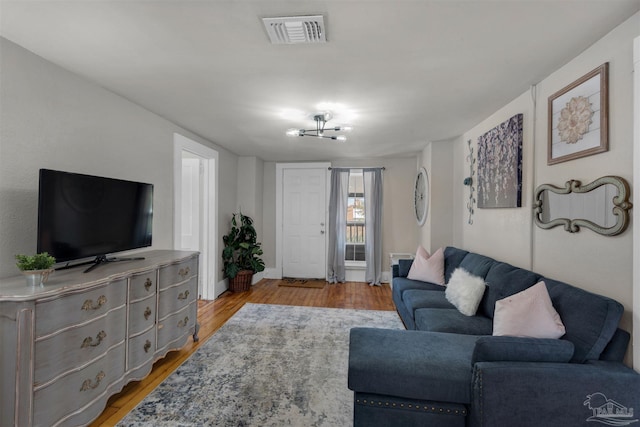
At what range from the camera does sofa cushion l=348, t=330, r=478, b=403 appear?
143cm

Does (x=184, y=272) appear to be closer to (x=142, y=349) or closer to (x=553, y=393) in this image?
(x=142, y=349)

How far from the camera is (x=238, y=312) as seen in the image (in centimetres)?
357

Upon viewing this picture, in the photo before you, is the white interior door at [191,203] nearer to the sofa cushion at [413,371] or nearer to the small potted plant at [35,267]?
the small potted plant at [35,267]

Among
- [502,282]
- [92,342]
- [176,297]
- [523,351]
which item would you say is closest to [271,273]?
[176,297]

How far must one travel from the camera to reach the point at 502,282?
2.22 m

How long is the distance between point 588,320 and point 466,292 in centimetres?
96

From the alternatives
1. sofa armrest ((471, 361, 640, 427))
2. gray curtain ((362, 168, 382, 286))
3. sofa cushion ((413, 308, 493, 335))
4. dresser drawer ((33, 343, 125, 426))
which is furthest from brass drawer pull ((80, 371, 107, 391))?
gray curtain ((362, 168, 382, 286))

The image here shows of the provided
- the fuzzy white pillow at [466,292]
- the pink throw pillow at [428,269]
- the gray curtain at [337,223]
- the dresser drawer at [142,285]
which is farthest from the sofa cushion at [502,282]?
the gray curtain at [337,223]

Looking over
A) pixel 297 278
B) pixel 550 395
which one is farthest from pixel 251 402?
pixel 297 278

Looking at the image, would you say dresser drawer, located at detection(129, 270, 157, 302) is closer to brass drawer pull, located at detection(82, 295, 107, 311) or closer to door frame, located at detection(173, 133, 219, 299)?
brass drawer pull, located at detection(82, 295, 107, 311)

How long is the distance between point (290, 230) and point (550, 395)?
453 cm

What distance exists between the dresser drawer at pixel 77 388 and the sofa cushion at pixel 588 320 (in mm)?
2682

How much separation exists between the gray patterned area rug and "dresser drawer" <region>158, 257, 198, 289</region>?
705mm

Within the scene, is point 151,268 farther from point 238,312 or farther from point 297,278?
point 297,278
